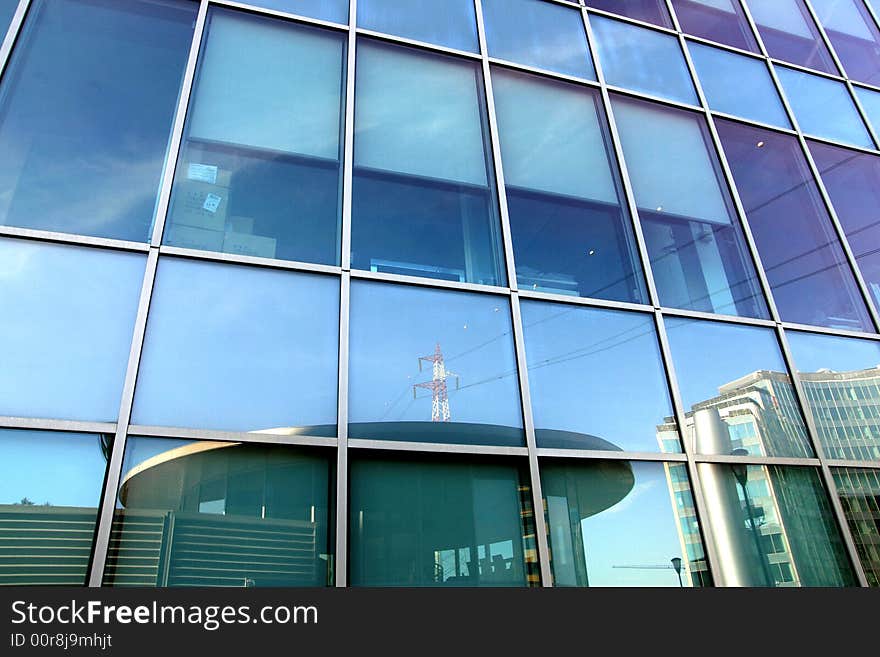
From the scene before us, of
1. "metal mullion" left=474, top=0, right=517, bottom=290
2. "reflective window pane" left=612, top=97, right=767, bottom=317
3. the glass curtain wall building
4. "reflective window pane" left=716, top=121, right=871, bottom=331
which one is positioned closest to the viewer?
the glass curtain wall building

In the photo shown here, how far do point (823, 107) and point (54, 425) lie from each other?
11.2m

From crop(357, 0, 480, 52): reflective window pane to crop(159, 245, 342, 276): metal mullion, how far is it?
3.49m

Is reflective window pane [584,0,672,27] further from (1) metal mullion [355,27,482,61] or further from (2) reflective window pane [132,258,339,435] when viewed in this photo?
(2) reflective window pane [132,258,339,435]

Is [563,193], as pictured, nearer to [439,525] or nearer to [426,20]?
[426,20]

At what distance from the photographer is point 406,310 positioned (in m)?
5.91

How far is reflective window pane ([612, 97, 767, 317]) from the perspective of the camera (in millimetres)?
7215

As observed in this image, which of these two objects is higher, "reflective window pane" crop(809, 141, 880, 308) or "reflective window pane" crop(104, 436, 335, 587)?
"reflective window pane" crop(809, 141, 880, 308)

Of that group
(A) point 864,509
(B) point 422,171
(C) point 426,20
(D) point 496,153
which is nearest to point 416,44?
(C) point 426,20

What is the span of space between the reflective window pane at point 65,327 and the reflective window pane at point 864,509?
700cm

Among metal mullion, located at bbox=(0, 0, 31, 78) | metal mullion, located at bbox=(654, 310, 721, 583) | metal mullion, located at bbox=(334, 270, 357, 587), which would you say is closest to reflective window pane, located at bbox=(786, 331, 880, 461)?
metal mullion, located at bbox=(654, 310, 721, 583)

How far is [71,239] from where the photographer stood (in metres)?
5.20

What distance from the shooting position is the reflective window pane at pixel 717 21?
966 centimetres

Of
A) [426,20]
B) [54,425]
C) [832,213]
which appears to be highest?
[426,20]

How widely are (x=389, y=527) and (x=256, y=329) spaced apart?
203 centimetres
